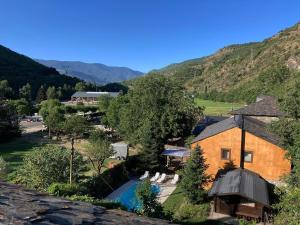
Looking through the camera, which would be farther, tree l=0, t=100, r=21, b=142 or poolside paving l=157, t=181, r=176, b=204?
tree l=0, t=100, r=21, b=142

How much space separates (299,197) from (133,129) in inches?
1299

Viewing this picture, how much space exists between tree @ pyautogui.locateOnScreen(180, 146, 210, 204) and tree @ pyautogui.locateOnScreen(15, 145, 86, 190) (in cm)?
870

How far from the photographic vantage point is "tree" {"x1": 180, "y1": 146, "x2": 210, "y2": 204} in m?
26.5

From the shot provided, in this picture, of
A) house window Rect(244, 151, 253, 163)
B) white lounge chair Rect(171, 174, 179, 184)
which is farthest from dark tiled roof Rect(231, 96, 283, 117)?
white lounge chair Rect(171, 174, 179, 184)

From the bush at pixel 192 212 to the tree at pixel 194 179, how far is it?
0.69 metres

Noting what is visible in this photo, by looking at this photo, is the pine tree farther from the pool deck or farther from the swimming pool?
the swimming pool

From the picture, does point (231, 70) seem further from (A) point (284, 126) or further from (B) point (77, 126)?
(A) point (284, 126)

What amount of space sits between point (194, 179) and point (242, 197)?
4.18m

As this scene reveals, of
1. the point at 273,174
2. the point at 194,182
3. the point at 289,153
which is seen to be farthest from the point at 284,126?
the point at 194,182

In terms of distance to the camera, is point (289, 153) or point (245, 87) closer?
point (289, 153)

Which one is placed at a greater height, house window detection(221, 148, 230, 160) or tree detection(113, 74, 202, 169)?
tree detection(113, 74, 202, 169)

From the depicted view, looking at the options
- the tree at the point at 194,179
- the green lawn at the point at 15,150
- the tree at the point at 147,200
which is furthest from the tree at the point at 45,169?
the green lawn at the point at 15,150

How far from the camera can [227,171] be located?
2983 cm

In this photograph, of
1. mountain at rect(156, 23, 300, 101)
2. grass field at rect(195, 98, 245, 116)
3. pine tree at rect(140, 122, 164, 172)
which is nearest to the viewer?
pine tree at rect(140, 122, 164, 172)
